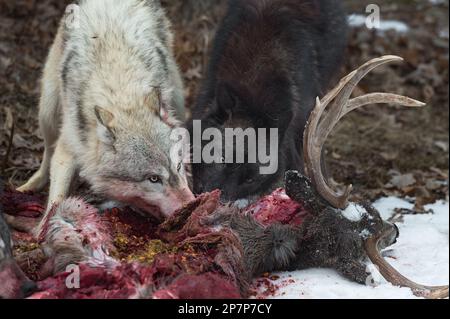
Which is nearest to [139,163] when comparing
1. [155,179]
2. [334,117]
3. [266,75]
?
[155,179]

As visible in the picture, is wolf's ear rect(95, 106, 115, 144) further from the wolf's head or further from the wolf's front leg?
the wolf's front leg

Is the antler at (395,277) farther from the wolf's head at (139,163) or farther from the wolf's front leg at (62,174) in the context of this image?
the wolf's front leg at (62,174)

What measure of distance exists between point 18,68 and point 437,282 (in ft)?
20.3

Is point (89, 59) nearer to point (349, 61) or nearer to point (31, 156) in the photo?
point (31, 156)

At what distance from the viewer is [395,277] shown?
4543 millimetres

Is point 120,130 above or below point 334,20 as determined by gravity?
below

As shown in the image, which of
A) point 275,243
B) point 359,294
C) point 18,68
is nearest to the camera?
point 359,294

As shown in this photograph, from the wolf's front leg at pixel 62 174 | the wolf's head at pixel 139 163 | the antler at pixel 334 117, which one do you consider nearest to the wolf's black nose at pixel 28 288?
the wolf's head at pixel 139 163

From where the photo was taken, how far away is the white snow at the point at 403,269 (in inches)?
170

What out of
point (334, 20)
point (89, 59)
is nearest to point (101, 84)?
point (89, 59)

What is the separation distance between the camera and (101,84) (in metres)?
5.34

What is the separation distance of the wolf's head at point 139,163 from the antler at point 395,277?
128 cm

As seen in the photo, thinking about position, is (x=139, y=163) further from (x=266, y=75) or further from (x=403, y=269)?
(x=403, y=269)

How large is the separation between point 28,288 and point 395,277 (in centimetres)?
228
